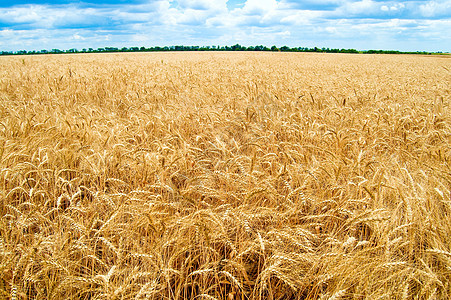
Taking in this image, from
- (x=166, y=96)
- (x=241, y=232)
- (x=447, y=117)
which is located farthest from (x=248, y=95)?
(x=241, y=232)

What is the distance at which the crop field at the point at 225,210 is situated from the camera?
4.09ft

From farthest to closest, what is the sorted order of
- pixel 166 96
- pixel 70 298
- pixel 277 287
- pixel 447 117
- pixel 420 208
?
pixel 166 96 → pixel 447 117 → pixel 420 208 → pixel 277 287 → pixel 70 298

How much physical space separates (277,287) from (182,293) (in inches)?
19.8

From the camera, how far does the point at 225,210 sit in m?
1.84

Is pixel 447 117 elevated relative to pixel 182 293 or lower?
elevated

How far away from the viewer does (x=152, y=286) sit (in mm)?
1194

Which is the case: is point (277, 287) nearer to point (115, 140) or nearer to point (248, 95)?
point (115, 140)

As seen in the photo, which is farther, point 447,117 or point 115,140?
point 447,117

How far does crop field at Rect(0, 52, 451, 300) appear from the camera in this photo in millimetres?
1246

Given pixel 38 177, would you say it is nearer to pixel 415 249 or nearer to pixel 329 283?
pixel 329 283

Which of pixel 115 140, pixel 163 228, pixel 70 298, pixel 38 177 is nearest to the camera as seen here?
pixel 70 298

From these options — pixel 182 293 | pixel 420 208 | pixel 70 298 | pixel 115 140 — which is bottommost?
pixel 182 293

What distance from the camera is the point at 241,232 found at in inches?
60.2

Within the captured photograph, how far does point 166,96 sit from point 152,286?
15.2ft
